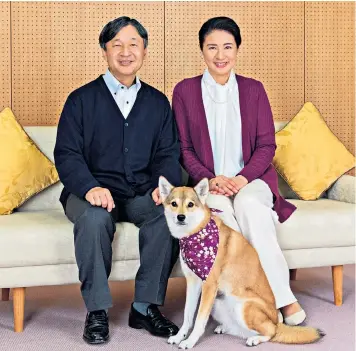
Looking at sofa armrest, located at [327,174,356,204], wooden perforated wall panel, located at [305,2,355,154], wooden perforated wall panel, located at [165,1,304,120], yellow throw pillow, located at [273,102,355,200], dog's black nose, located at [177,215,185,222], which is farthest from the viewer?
wooden perforated wall panel, located at [305,2,355,154]

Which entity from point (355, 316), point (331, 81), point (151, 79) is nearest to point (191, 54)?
point (151, 79)

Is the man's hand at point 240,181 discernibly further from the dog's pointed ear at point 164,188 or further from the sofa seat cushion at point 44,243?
the sofa seat cushion at point 44,243

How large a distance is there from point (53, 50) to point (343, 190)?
6.56ft

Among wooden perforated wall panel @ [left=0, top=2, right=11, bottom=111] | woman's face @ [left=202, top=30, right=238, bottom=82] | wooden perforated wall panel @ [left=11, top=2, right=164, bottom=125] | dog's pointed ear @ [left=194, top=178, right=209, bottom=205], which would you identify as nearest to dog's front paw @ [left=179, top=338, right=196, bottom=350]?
dog's pointed ear @ [left=194, top=178, right=209, bottom=205]

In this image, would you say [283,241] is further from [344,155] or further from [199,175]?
[344,155]

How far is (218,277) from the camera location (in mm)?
2580

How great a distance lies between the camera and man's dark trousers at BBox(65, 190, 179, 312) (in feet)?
8.54

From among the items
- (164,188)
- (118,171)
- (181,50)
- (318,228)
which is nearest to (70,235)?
(118,171)

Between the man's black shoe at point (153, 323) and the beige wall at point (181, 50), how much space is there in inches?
67.8

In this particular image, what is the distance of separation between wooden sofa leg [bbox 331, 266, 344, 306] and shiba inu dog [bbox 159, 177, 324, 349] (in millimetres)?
622

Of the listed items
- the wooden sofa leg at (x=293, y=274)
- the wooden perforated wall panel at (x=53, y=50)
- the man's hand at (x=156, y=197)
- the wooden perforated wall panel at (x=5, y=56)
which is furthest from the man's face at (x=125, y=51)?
the wooden sofa leg at (x=293, y=274)

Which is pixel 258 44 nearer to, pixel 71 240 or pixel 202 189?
pixel 202 189

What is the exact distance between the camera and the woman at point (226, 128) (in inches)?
118

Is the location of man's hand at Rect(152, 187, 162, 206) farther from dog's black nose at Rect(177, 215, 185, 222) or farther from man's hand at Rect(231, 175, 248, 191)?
man's hand at Rect(231, 175, 248, 191)
